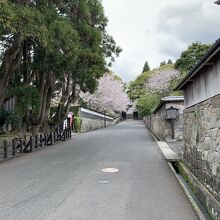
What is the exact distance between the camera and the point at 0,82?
13.5 m

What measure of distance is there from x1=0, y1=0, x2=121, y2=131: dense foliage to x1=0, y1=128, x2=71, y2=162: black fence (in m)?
1.11

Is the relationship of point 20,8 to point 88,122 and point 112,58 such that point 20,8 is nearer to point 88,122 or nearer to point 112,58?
point 112,58

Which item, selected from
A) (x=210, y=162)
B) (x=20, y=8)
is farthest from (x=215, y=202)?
(x=20, y=8)

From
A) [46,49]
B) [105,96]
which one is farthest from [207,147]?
[105,96]

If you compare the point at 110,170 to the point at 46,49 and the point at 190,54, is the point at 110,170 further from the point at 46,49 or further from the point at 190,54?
the point at 190,54

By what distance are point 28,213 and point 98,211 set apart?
1280 mm

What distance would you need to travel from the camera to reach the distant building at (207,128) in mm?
5613

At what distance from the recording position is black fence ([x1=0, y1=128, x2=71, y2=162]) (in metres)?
13.5

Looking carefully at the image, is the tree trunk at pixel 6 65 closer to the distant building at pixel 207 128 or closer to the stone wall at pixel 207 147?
the distant building at pixel 207 128

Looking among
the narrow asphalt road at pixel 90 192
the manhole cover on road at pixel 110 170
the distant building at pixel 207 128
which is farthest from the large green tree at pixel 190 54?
the distant building at pixel 207 128

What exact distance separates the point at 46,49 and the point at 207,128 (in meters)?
7.89

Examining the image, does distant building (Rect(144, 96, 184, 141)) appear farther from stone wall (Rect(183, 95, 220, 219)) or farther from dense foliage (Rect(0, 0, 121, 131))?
stone wall (Rect(183, 95, 220, 219))

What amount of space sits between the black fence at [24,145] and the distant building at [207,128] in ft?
27.3

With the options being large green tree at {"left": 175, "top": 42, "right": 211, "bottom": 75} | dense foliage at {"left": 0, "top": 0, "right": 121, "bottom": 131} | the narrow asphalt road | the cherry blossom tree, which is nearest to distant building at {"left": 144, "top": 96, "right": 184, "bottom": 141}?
dense foliage at {"left": 0, "top": 0, "right": 121, "bottom": 131}
